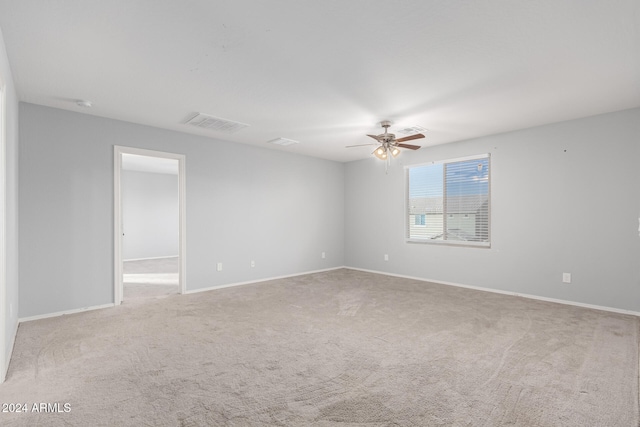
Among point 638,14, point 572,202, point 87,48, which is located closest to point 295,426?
point 87,48

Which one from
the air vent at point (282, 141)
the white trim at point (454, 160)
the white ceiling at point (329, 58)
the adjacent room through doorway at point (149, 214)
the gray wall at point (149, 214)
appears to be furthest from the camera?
the gray wall at point (149, 214)

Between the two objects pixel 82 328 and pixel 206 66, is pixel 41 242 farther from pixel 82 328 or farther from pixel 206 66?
pixel 206 66

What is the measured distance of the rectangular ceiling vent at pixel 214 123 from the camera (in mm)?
4414

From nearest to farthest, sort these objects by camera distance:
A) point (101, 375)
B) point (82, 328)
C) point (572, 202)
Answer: point (101, 375), point (82, 328), point (572, 202)

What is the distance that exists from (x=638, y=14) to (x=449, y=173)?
A: 150 inches

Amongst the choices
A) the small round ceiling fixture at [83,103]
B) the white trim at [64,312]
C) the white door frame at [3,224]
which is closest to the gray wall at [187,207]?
the white trim at [64,312]

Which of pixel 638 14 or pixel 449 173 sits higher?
pixel 638 14

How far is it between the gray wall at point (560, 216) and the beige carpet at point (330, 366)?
577mm

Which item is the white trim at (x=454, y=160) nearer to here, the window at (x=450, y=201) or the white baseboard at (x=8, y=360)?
the window at (x=450, y=201)

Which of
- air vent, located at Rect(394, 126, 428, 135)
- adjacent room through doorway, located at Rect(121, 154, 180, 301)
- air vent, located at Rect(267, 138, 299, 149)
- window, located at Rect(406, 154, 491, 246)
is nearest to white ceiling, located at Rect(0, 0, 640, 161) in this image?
air vent, located at Rect(394, 126, 428, 135)

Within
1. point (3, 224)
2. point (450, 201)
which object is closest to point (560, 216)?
point (450, 201)

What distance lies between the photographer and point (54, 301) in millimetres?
4012

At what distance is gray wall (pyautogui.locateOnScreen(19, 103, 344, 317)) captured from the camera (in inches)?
155

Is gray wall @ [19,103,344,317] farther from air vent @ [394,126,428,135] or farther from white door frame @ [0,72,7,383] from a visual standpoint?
air vent @ [394,126,428,135]
